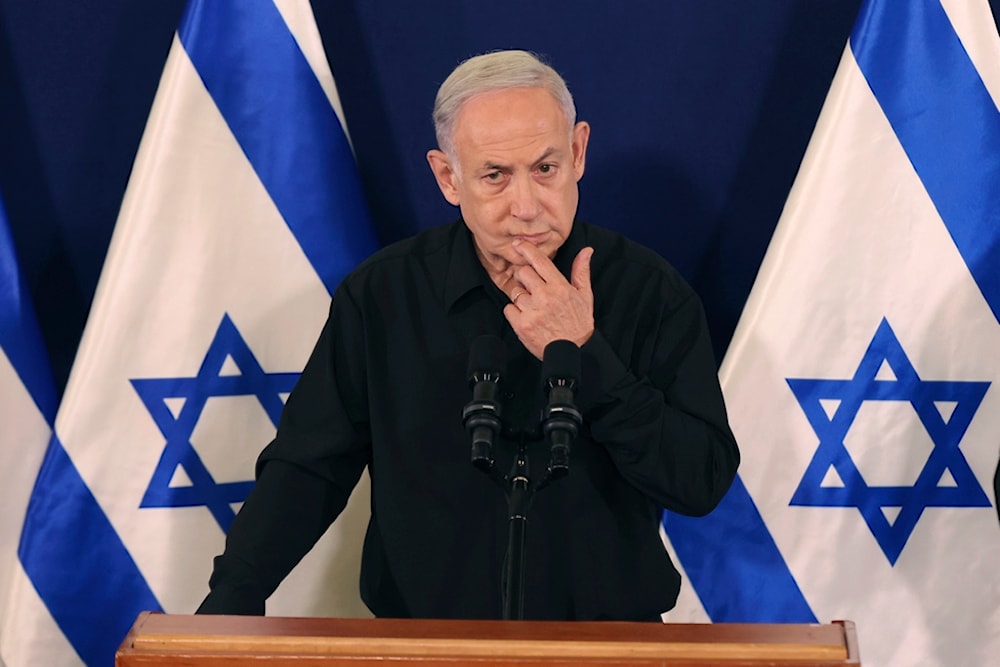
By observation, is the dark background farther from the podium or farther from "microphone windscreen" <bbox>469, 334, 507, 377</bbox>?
the podium

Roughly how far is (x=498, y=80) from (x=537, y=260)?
325 mm

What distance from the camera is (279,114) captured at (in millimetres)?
2803

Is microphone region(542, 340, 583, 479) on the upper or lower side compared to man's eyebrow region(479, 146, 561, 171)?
lower

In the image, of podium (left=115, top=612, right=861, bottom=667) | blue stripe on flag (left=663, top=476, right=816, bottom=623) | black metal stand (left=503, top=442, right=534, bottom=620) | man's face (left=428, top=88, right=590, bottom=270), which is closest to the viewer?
podium (left=115, top=612, right=861, bottom=667)

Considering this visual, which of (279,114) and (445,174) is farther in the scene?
(279,114)

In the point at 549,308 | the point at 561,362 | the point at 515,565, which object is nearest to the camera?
the point at 515,565

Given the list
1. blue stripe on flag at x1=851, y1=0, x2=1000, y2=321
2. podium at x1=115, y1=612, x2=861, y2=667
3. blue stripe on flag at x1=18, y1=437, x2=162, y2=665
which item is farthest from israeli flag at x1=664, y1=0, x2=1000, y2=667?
podium at x1=115, y1=612, x2=861, y2=667

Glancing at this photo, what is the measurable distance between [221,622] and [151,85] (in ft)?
6.28

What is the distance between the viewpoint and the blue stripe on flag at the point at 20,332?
9.32 feet

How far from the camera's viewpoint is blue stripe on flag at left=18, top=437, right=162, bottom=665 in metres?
2.79

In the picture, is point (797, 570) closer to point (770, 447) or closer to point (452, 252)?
point (770, 447)

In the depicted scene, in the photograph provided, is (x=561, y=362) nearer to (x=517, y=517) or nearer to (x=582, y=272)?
(x=517, y=517)

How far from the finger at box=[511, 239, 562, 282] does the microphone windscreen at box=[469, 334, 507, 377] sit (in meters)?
0.30

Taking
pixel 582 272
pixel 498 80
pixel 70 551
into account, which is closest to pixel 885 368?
pixel 582 272
